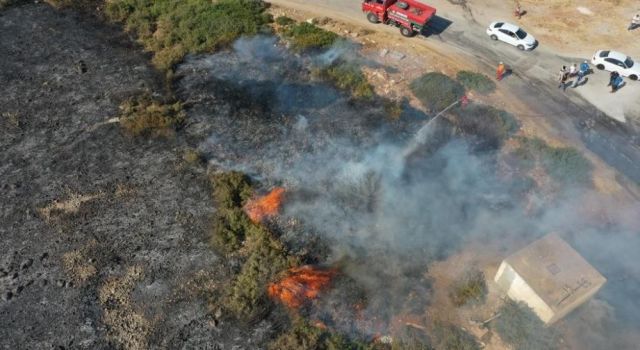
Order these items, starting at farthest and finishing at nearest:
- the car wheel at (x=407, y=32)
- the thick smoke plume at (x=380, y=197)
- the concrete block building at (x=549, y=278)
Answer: the car wheel at (x=407, y=32) < the thick smoke plume at (x=380, y=197) < the concrete block building at (x=549, y=278)

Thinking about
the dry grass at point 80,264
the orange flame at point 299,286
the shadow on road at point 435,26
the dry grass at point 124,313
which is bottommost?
the dry grass at point 124,313

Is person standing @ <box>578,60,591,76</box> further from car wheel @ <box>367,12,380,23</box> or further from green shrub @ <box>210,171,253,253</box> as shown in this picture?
green shrub @ <box>210,171,253,253</box>

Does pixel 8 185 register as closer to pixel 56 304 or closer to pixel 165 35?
pixel 56 304

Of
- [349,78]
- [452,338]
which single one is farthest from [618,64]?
[452,338]

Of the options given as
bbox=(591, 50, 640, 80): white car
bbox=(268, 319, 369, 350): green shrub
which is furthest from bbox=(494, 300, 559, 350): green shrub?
bbox=(591, 50, 640, 80): white car

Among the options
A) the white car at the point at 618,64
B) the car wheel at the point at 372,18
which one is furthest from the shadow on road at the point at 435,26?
the white car at the point at 618,64

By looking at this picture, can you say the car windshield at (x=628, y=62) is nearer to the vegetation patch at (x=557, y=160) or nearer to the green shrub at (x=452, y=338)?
the vegetation patch at (x=557, y=160)

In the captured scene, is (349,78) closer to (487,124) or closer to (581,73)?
(487,124)
